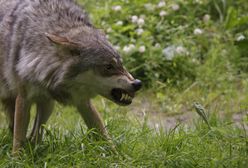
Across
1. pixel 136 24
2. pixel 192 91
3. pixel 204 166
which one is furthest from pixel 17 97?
pixel 136 24

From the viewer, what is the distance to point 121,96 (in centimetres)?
501

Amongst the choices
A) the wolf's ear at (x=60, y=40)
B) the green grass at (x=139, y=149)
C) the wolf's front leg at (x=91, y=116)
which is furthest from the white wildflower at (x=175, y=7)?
the wolf's ear at (x=60, y=40)

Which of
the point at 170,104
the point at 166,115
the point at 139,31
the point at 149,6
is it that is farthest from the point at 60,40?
the point at 149,6

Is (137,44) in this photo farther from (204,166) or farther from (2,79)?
(204,166)

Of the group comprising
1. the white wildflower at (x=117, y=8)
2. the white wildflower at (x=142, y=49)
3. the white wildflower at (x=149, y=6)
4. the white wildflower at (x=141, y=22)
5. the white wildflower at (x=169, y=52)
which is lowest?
the white wildflower at (x=169, y=52)

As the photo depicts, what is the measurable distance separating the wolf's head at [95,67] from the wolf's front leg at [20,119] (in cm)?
49

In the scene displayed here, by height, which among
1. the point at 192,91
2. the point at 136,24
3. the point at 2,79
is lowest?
the point at 192,91

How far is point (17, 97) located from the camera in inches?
205

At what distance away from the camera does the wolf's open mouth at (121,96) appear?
196 inches

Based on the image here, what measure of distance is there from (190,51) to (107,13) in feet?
4.36

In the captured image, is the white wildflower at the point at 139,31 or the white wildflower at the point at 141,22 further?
the white wildflower at the point at 141,22

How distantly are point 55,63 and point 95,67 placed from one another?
301mm

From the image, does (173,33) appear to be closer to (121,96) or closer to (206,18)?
(206,18)

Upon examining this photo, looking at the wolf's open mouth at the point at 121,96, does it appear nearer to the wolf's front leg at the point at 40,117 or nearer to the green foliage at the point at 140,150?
the green foliage at the point at 140,150
